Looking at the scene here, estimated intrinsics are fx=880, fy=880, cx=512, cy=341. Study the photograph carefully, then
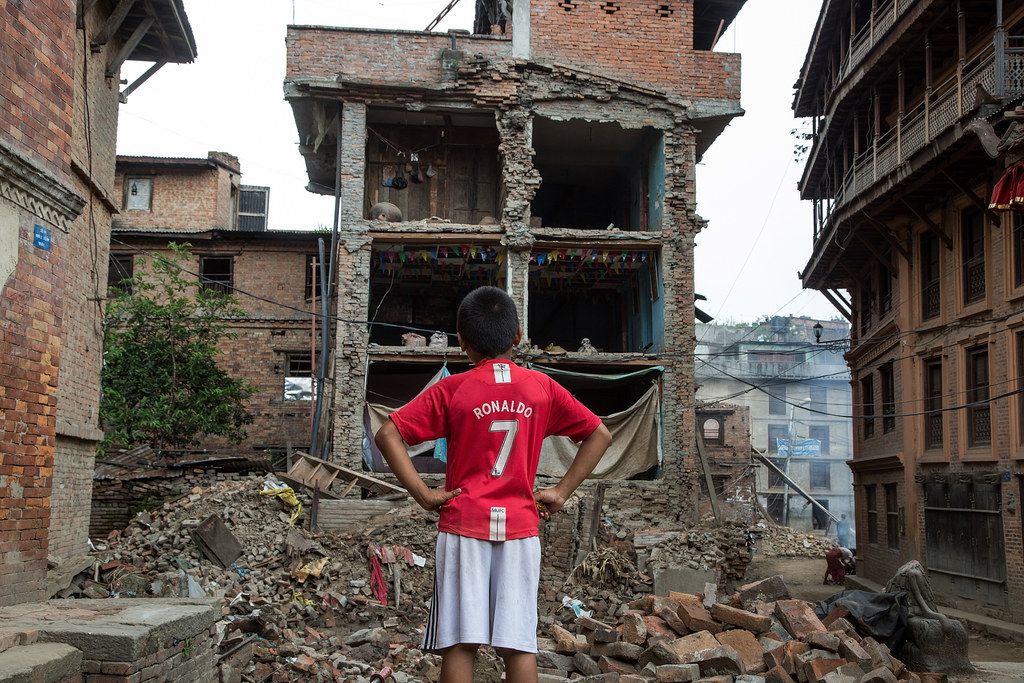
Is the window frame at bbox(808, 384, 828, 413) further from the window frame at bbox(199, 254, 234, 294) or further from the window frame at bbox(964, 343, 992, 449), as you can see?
the window frame at bbox(199, 254, 234, 294)

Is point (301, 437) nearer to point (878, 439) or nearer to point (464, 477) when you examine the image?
point (878, 439)

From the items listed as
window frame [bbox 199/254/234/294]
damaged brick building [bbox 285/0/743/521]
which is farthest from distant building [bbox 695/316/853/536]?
window frame [bbox 199/254/234/294]

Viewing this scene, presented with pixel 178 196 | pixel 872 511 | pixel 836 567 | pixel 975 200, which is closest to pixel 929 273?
pixel 975 200

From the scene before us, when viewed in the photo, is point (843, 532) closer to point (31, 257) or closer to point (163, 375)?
point (163, 375)

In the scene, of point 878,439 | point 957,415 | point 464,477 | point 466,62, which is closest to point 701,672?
point 464,477

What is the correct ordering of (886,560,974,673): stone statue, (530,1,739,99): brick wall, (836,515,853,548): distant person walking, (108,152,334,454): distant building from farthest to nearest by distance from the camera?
(836,515,853,548): distant person walking, (108,152,334,454): distant building, (530,1,739,99): brick wall, (886,560,974,673): stone statue

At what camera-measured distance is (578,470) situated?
14.4 feet

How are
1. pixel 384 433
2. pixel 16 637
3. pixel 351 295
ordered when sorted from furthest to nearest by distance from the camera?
1. pixel 351 295
2. pixel 16 637
3. pixel 384 433

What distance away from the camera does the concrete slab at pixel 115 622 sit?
19.7ft

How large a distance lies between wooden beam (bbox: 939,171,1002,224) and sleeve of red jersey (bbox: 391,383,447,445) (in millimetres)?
16149

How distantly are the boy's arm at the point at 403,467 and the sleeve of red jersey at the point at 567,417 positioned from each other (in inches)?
24.5

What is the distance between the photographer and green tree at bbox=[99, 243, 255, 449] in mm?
24125

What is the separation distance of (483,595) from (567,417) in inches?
37.7

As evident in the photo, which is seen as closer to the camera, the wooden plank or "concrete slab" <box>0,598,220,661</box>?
"concrete slab" <box>0,598,220,661</box>
